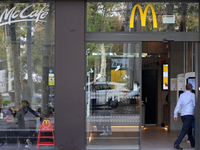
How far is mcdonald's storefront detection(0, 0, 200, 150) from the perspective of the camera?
812 cm

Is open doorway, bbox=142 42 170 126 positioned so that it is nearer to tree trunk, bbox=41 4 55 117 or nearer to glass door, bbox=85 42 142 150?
glass door, bbox=85 42 142 150

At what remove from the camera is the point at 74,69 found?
7.95 metres

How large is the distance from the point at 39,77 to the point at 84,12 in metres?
2.05

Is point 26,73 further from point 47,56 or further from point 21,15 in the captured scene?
point 21,15

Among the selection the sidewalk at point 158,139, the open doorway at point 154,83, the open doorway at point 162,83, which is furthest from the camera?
the open doorway at point 154,83

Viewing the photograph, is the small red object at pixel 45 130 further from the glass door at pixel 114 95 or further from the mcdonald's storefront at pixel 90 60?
the glass door at pixel 114 95

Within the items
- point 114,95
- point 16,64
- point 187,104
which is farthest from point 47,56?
point 187,104

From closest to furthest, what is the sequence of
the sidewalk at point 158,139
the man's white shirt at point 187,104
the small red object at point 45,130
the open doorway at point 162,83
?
the small red object at point 45,130
the man's white shirt at point 187,104
the sidewalk at point 158,139
the open doorway at point 162,83

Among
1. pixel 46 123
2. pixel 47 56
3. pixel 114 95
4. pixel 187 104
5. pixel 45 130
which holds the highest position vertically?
pixel 47 56

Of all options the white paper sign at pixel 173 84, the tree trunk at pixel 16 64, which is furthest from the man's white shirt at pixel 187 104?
the tree trunk at pixel 16 64

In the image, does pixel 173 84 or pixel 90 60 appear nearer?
pixel 90 60

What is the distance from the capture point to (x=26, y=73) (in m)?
8.45

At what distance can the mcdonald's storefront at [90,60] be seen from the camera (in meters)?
8.12

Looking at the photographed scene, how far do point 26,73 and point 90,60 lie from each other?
1.74 m
